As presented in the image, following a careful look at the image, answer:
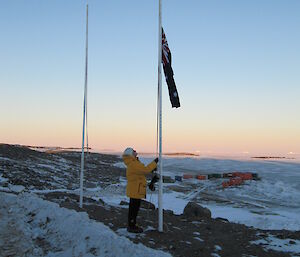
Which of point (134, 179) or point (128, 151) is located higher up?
point (128, 151)

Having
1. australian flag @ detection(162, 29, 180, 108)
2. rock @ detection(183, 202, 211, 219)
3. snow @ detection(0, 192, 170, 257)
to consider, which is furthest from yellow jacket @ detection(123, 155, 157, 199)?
rock @ detection(183, 202, 211, 219)

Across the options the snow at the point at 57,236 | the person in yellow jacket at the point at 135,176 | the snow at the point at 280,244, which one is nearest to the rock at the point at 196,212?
the snow at the point at 280,244

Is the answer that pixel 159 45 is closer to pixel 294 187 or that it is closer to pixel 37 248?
pixel 37 248

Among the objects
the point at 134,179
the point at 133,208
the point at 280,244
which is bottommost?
the point at 280,244

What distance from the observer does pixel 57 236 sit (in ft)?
25.0

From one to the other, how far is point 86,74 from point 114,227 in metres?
6.28

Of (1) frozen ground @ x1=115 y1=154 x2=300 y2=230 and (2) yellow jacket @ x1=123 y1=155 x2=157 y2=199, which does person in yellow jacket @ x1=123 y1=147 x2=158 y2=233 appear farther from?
(1) frozen ground @ x1=115 y1=154 x2=300 y2=230

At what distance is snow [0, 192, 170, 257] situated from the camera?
20.2 ft

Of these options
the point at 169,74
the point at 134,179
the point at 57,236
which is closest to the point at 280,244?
the point at 134,179

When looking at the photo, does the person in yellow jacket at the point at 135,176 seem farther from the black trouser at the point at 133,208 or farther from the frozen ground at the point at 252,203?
the frozen ground at the point at 252,203

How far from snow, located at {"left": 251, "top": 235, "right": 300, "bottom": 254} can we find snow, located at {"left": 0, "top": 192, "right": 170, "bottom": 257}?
3.61m

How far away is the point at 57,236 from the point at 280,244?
18.1ft

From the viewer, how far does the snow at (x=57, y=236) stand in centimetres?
615

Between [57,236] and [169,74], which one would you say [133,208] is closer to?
[57,236]
